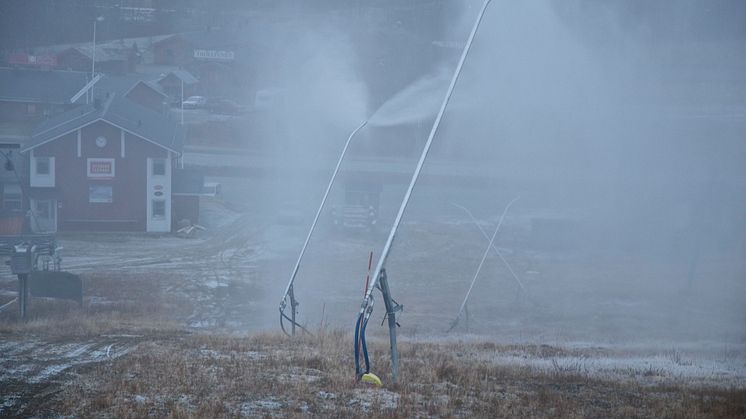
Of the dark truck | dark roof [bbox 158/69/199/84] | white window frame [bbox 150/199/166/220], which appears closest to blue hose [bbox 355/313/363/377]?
the dark truck

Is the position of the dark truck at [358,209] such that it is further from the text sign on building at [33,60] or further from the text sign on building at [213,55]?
the text sign on building at [213,55]

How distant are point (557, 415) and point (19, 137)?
41.5 m

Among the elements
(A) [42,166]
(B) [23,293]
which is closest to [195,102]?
(A) [42,166]

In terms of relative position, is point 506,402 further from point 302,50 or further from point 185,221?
point 302,50

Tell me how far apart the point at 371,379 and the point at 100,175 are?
25578 mm

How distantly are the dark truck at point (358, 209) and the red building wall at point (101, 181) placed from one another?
758cm

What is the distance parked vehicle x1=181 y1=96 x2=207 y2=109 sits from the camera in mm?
53531

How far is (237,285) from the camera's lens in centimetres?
2339

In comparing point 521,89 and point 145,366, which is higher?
point 521,89

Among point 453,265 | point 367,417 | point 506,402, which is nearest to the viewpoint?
point 367,417

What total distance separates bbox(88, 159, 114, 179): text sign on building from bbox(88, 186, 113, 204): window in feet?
1.47

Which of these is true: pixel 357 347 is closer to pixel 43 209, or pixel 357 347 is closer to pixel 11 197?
pixel 43 209

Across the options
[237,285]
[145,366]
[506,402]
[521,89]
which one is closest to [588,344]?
[506,402]

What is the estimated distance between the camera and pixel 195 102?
5428cm
